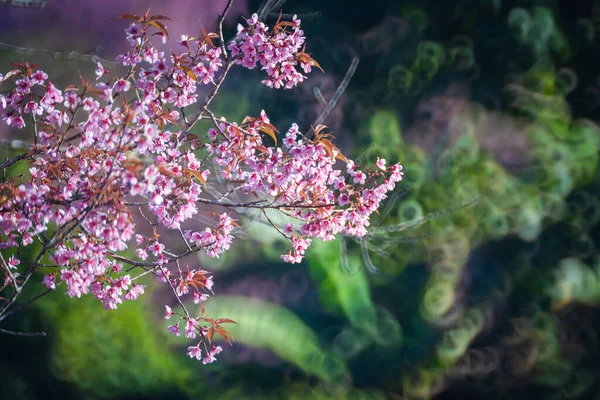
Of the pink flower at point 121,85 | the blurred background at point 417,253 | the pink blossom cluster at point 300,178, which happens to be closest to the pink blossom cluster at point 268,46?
the pink blossom cluster at point 300,178

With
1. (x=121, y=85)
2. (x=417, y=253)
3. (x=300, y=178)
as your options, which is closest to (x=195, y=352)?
(x=300, y=178)

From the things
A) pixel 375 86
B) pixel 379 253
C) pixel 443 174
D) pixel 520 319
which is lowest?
pixel 520 319

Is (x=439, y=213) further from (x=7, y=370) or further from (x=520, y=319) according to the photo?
(x=7, y=370)

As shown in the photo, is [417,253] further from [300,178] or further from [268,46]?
[268,46]

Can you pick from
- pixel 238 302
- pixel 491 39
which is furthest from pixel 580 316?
pixel 238 302

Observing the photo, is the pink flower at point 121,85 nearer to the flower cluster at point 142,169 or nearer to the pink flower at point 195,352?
the flower cluster at point 142,169

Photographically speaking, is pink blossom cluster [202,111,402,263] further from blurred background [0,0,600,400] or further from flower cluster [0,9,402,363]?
blurred background [0,0,600,400]

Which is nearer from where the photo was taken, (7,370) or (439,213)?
(7,370)

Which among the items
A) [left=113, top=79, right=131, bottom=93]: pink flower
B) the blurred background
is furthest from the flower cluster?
the blurred background
